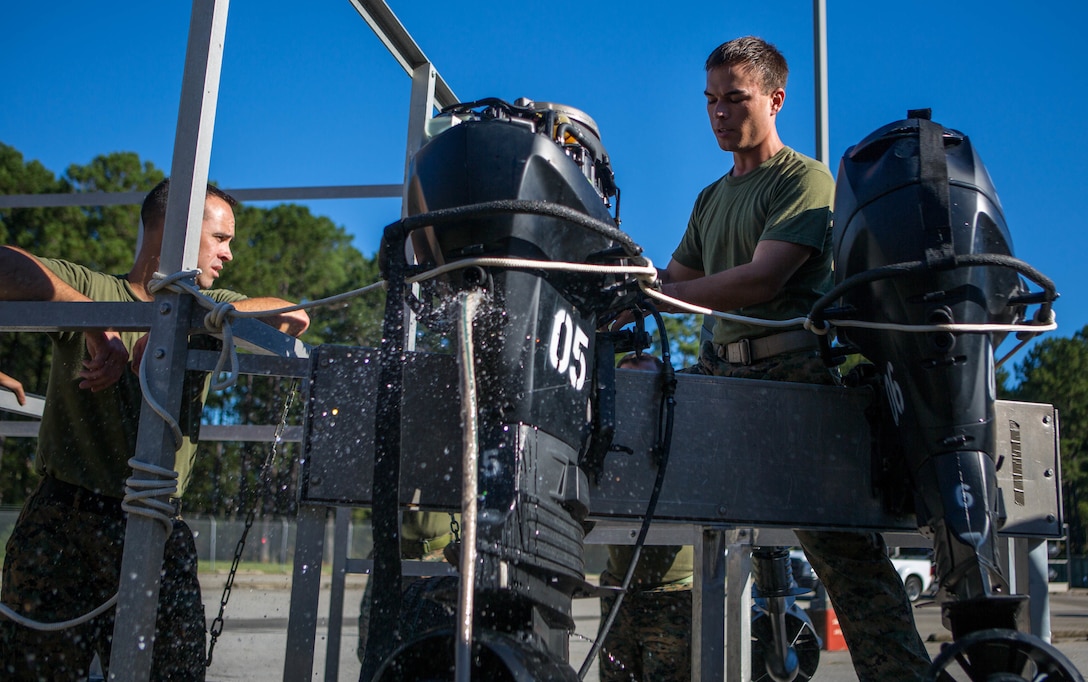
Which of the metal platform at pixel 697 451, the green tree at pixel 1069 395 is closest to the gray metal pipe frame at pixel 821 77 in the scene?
the metal platform at pixel 697 451

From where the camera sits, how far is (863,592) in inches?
99.4

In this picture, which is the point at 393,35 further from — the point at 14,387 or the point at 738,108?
the point at 14,387

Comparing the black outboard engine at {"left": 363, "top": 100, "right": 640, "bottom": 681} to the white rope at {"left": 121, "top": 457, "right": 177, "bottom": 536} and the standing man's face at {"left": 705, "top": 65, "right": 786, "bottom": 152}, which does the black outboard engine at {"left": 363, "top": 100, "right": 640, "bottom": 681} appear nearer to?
the white rope at {"left": 121, "top": 457, "right": 177, "bottom": 536}

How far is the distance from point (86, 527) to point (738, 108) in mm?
2437

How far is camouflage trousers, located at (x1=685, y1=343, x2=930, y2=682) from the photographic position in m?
2.44

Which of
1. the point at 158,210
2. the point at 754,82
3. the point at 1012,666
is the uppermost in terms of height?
the point at 754,82

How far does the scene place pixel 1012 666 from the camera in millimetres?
1869

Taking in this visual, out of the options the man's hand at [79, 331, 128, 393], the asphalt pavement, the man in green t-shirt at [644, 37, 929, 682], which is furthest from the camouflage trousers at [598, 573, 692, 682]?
the man's hand at [79, 331, 128, 393]

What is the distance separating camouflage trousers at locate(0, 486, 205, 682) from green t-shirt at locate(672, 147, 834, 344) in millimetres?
1926

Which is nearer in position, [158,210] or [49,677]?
[49,677]

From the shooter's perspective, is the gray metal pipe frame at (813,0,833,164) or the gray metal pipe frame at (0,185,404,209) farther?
the gray metal pipe frame at (813,0,833,164)

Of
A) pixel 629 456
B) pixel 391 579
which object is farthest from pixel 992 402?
pixel 391 579

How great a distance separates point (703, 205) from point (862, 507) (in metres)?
1.22

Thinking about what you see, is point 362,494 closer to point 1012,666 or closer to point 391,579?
point 391,579
